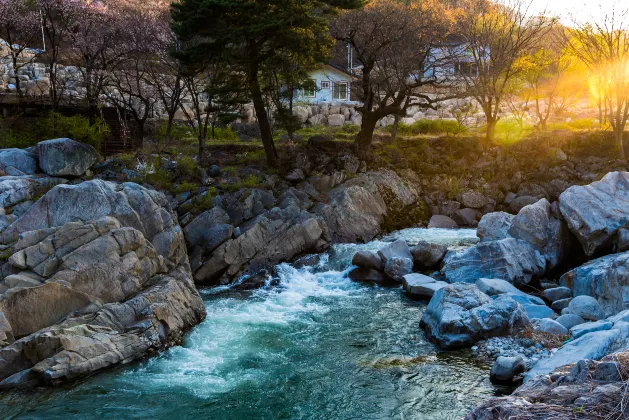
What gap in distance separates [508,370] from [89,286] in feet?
32.7

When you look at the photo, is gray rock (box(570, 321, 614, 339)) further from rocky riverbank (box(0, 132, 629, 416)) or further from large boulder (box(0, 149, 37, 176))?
large boulder (box(0, 149, 37, 176))

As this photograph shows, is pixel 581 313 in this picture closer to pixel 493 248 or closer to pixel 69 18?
pixel 493 248

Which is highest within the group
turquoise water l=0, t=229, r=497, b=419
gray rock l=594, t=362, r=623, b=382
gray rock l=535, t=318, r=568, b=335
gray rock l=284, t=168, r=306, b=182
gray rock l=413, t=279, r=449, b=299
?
gray rock l=284, t=168, r=306, b=182

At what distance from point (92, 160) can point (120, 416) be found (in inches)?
576

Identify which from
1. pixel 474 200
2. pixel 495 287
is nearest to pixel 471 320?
pixel 495 287

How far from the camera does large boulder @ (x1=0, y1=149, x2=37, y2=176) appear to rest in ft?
67.7

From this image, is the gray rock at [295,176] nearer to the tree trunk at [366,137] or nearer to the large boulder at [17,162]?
the tree trunk at [366,137]

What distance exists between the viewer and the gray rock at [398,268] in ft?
63.7

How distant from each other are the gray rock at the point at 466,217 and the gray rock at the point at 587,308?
1234cm

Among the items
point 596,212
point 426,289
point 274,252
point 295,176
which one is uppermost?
point 295,176

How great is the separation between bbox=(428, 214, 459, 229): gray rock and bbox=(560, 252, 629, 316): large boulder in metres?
10.2

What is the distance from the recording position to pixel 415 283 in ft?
58.3

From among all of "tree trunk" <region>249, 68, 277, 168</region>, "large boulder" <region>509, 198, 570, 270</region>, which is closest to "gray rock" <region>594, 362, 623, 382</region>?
"large boulder" <region>509, 198, 570, 270</region>

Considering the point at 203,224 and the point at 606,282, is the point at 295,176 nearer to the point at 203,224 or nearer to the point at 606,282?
the point at 203,224
